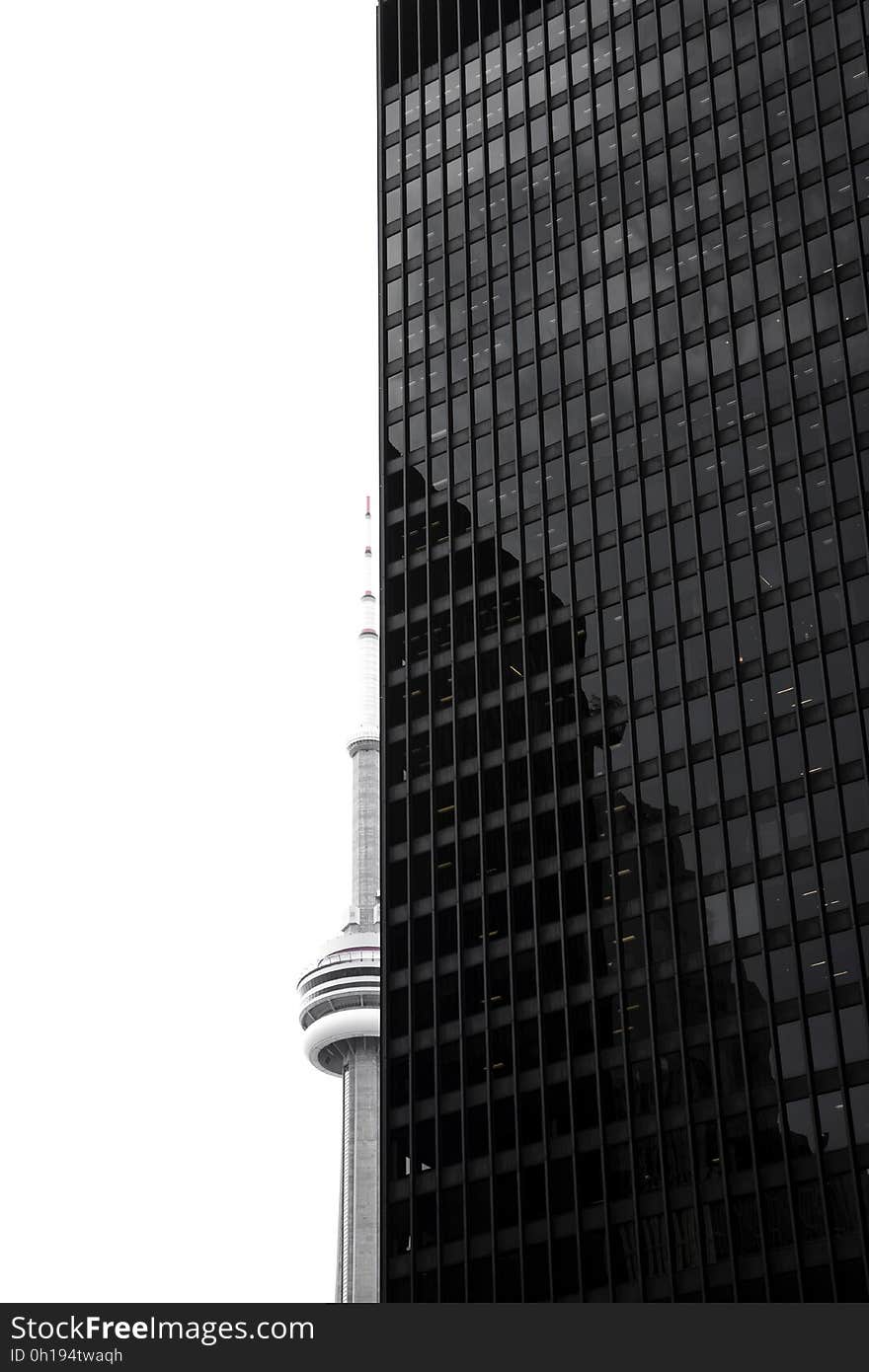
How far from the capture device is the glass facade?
9475cm

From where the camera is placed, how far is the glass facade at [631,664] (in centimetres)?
9475

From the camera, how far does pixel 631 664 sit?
4237 inches

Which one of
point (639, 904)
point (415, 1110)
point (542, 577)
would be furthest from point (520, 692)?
point (415, 1110)

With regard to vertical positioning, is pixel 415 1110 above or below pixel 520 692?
below

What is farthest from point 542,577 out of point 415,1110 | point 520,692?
point 415,1110

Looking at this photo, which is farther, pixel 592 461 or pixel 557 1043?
pixel 592 461

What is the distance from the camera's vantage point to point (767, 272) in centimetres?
11106

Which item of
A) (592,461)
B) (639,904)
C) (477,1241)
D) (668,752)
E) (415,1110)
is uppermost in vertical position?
(592,461)
